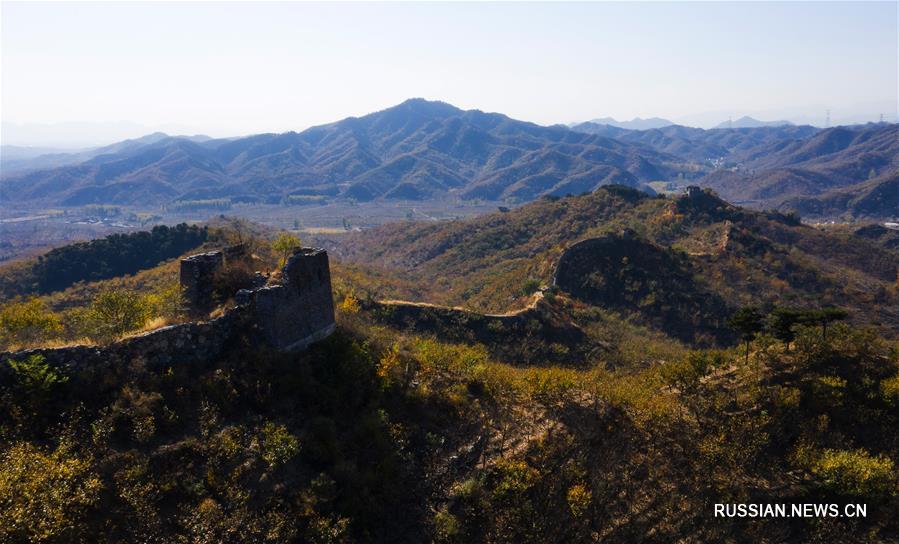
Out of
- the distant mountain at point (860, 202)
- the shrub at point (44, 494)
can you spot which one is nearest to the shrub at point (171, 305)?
the shrub at point (44, 494)

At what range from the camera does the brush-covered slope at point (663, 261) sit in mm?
49438

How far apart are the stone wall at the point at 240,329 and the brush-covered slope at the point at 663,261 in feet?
92.5

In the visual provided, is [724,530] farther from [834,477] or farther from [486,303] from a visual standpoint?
[486,303]

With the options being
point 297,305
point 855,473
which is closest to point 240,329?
point 297,305

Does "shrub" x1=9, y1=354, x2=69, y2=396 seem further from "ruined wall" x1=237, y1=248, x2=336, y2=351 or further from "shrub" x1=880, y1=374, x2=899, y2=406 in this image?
"shrub" x1=880, y1=374, x2=899, y2=406

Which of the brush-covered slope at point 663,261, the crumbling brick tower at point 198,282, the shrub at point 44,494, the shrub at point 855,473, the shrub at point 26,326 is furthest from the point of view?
the brush-covered slope at point 663,261

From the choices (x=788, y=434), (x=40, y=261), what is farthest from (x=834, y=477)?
(x=40, y=261)

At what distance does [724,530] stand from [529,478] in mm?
6674

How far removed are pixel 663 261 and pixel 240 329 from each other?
4700 cm

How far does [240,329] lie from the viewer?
711 inches

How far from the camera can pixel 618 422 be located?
20.5 metres

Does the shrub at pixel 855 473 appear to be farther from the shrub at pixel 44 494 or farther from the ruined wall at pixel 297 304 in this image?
the shrub at pixel 44 494

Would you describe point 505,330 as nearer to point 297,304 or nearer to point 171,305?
point 297,304

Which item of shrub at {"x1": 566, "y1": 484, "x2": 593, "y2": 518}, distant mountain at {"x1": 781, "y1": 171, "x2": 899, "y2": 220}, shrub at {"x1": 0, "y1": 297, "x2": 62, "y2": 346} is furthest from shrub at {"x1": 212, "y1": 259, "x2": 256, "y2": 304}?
distant mountain at {"x1": 781, "y1": 171, "x2": 899, "y2": 220}
